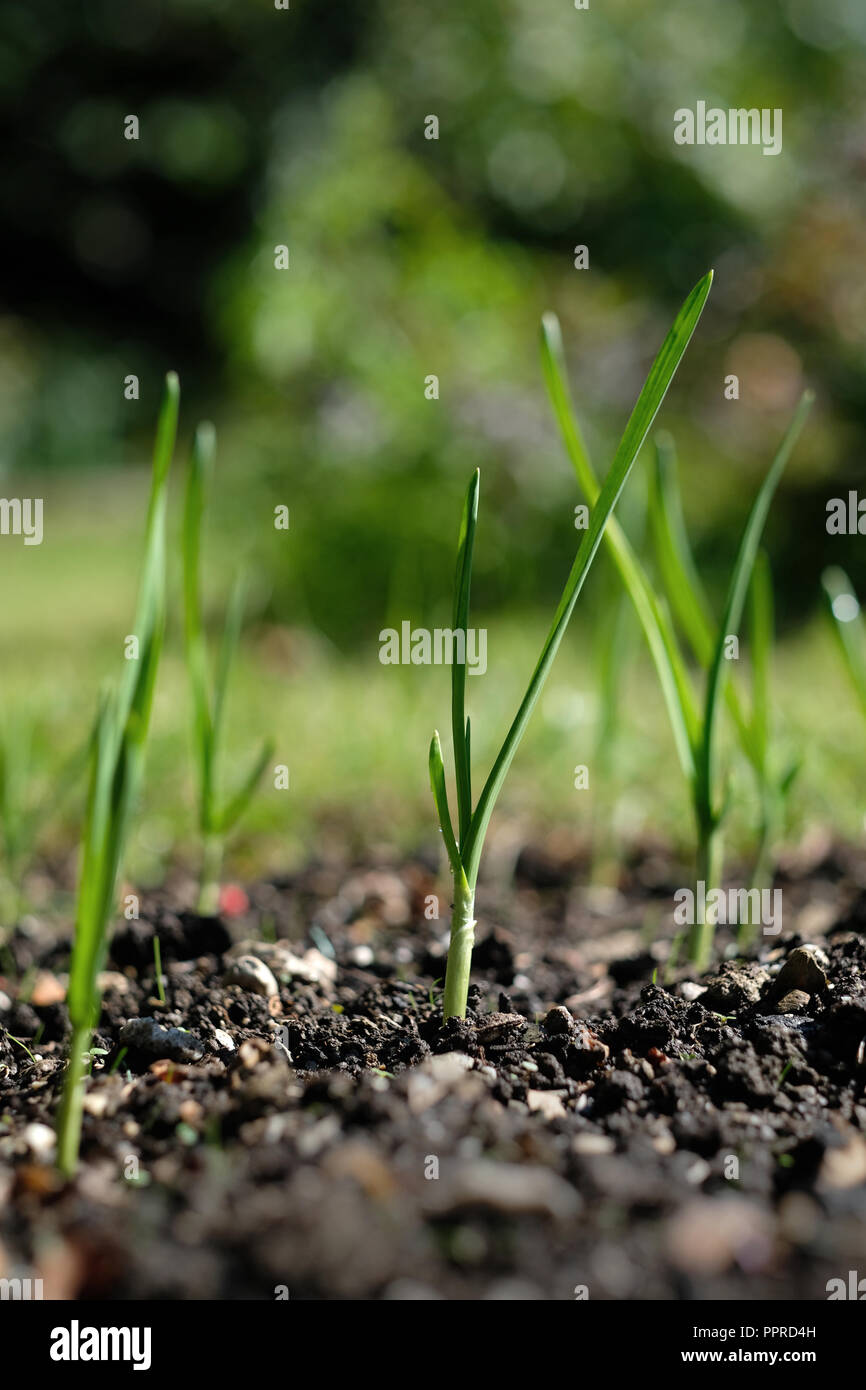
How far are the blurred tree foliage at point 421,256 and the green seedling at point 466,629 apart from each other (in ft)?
8.23

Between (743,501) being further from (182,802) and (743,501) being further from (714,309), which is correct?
(182,802)

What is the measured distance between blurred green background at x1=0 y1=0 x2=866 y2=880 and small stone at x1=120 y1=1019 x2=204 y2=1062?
1.82 ft

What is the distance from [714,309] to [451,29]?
567cm

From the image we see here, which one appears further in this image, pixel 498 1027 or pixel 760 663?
pixel 760 663

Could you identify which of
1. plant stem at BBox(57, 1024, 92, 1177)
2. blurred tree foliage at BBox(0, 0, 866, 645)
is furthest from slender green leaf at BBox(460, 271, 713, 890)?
blurred tree foliage at BBox(0, 0, 866, 645)

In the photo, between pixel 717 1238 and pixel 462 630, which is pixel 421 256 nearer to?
pixel 462 630

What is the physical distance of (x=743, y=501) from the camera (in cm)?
511

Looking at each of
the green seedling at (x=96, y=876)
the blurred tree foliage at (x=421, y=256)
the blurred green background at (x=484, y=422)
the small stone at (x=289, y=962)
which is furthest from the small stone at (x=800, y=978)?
the blurred tree foliage at (x=421, y=256)

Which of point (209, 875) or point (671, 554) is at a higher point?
point (671, 554)

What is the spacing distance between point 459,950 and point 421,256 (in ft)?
15.7

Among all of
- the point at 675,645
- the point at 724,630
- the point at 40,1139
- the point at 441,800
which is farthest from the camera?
the point at 675,645

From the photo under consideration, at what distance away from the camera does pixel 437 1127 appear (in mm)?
897

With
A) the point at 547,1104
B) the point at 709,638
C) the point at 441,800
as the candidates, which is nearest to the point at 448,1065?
the point at 547,1104
